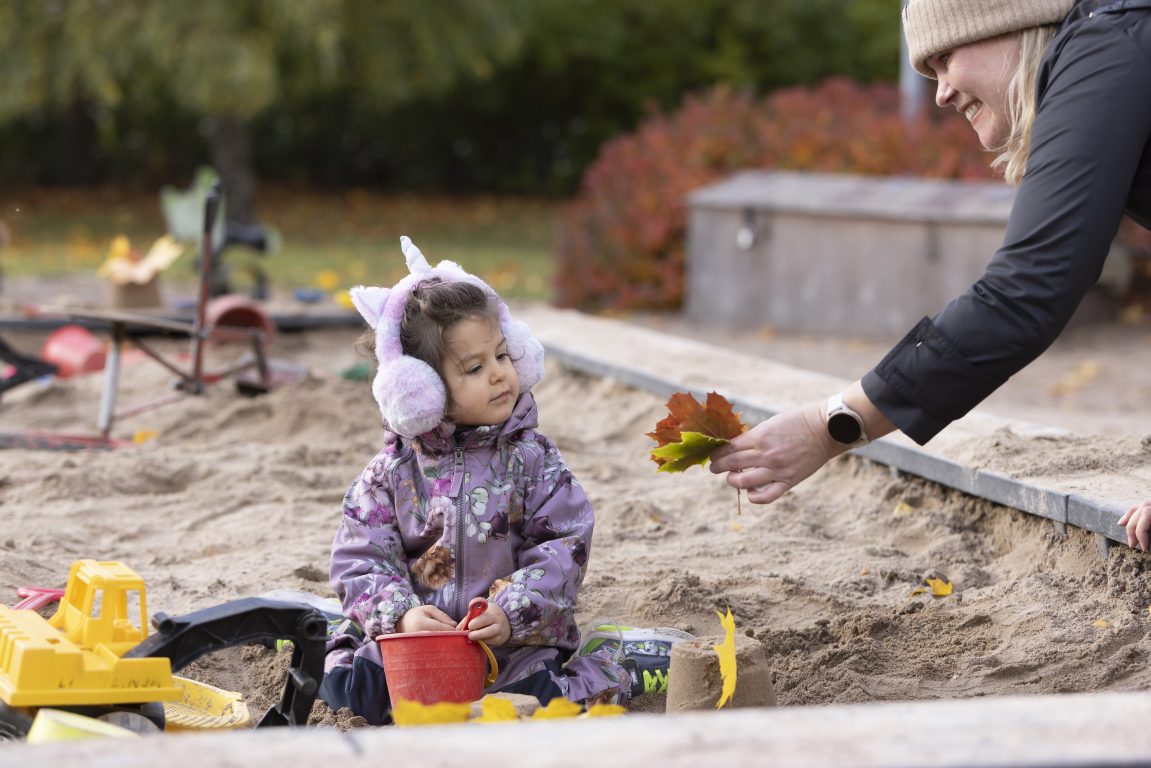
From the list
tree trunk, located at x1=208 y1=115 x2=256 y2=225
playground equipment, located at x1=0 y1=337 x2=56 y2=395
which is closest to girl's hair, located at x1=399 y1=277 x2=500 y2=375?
playground equipment, located at x1=0 y1=337 x2=56 y2=395

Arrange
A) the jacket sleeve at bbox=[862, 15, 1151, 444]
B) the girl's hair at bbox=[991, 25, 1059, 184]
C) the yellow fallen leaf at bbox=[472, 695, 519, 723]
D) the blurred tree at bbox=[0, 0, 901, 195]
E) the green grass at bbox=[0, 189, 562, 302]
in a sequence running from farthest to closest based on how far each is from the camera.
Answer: the blurred tree at bbox=[0, 0, 901, 195]
the green grass at bbox=[0, 189, 562, 302]
the girl's hair at bbox=[991, 25, 1059, 184]
the jacket sleeve at bbox=[862, 15, 1151, 444]
the yellow fallen leaf at bbox=[472, 695, 519, 723]

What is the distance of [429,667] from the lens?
2.78 m

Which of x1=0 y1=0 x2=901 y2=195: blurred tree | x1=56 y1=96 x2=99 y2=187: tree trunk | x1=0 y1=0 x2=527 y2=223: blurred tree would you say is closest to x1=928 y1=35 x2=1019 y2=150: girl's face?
x1=0 y1=0 x2=527 y2=223: blurred tree

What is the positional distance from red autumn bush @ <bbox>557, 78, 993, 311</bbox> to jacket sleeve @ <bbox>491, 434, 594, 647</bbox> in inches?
304

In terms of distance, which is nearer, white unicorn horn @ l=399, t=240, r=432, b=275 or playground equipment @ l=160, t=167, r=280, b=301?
white unicorn horn @ l=399, t=240, r=432, b=275

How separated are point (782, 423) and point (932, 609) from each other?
3.09ft

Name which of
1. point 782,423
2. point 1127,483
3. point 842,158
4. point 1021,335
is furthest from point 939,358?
point 842,158

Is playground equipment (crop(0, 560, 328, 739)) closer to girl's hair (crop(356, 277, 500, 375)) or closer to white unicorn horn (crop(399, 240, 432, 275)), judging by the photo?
girl's hair (crop(356, 277, 500, 375))

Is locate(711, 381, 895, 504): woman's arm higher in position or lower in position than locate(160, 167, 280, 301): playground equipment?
lower

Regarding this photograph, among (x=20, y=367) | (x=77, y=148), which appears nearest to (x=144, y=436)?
(x=20, y=367)

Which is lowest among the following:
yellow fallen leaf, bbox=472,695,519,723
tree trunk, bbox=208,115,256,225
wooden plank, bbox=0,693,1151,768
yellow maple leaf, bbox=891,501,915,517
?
yellow maple leaf, bbox=891,501,915,517

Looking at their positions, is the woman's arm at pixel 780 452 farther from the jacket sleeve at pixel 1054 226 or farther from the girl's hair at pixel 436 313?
the girl's hair at pixel 436 313

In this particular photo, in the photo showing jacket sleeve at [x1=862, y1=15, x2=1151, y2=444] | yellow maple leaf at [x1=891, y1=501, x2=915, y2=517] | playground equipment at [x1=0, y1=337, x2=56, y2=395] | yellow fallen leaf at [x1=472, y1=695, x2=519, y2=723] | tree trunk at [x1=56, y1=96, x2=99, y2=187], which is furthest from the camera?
tree trunk at [x1=56, y1=96, x2=99, y2=187]

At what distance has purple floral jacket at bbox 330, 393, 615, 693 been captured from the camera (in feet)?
9.72
